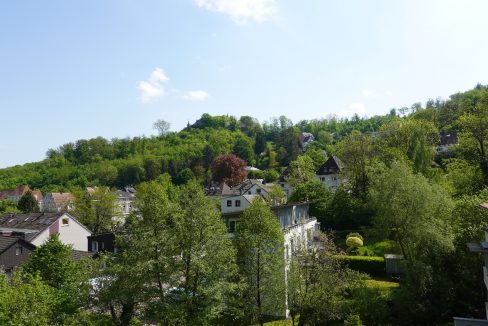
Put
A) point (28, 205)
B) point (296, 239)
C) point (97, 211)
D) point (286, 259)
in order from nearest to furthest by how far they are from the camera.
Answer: point (286, 259) < point (296, 239) < point (97, 211) < point (28, 205)

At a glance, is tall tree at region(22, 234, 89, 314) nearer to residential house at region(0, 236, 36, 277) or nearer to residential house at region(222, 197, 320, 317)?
residential house at region(222, 197, 320, 317)

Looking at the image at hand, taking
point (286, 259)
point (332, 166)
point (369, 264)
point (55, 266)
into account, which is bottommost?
point (369, 264)

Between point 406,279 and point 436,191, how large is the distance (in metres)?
8.08

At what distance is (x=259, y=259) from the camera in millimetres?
21031

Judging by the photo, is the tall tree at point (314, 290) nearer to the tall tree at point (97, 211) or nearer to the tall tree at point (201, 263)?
the tall tree at point (201, 263)

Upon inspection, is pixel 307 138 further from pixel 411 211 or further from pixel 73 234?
pixel 411 211

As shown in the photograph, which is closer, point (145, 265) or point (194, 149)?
point (145, 265)

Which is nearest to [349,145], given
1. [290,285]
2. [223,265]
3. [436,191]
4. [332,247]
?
[436,191]

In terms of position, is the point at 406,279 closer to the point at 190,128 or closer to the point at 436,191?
the point at 436,191

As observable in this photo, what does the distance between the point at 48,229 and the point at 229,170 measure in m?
51.1

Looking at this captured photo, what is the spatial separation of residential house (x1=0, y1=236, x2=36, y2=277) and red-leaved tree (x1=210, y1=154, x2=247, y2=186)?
5847 cm

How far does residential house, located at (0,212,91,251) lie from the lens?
153 ft

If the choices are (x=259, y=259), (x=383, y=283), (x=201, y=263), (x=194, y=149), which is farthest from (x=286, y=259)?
(x=194, y=149)

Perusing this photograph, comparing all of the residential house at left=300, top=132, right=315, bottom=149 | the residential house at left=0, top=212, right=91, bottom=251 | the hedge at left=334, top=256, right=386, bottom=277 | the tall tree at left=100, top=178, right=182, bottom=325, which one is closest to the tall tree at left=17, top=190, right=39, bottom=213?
the residential house at left=0, top=212, right=91, bottom=251
